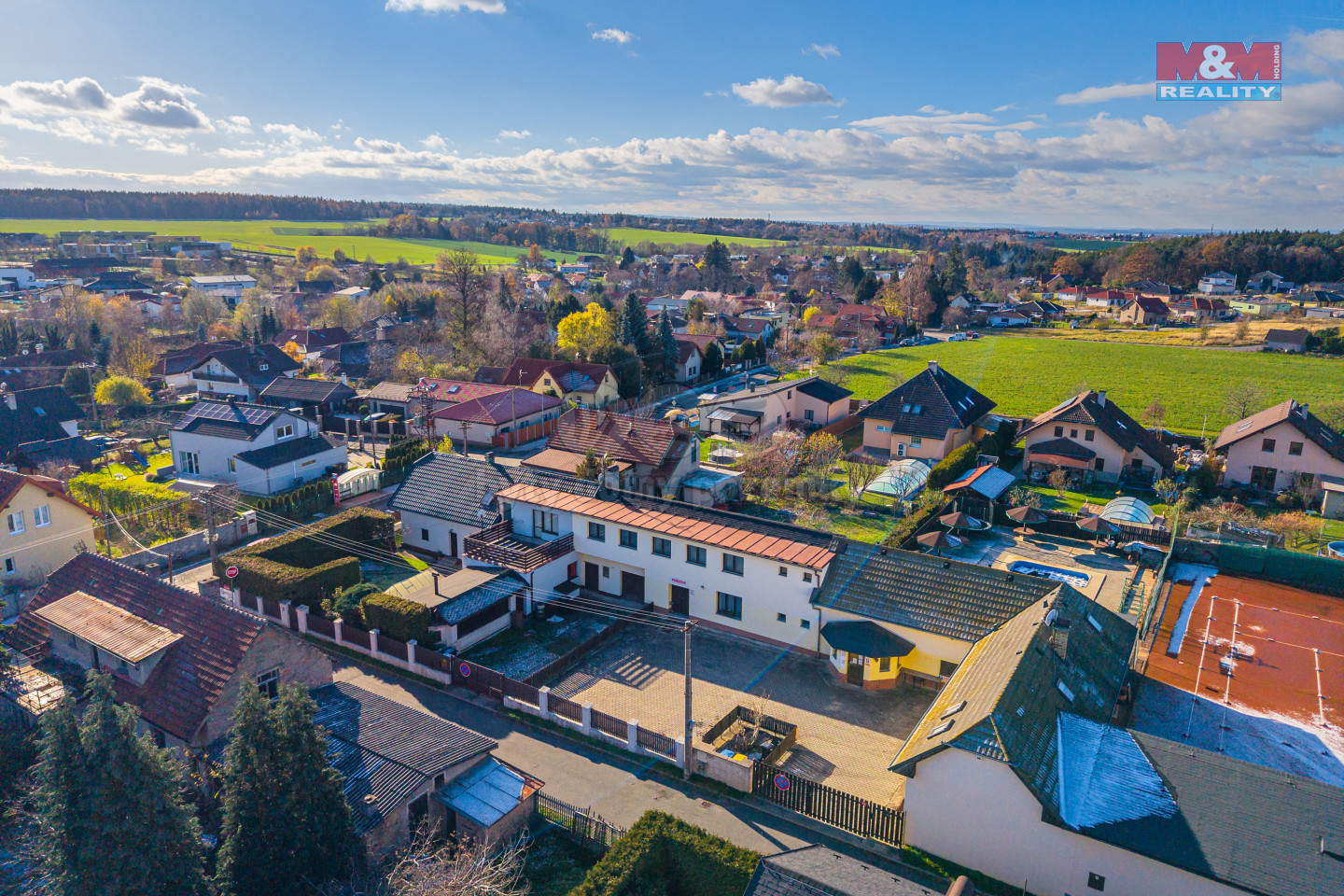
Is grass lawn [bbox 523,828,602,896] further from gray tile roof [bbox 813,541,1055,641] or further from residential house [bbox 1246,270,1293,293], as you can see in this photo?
residential house [bbox 1246,270,1293,293]

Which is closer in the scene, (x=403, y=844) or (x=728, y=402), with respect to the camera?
(x=403, y=844)

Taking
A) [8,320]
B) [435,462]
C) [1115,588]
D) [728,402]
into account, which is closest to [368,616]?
[435,462]

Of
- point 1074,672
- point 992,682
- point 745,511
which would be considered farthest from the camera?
point 745,511

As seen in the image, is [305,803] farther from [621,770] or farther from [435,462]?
[435,462]

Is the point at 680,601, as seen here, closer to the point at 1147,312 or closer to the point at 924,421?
the point at 924,421

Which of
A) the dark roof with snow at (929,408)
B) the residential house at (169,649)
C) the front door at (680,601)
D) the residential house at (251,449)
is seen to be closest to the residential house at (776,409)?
the dark roof with snow at (929,408)

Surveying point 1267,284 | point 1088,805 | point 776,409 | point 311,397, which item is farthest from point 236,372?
point 1267,284

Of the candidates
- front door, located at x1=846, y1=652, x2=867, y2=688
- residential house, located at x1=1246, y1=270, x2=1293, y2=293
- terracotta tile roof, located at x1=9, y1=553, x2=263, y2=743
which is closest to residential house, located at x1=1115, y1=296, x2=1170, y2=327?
residential house, located at x1=1246, y1=270, x2=1293, y2=293

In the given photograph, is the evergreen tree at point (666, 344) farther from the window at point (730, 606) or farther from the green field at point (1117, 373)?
the window at point (730, 606)
